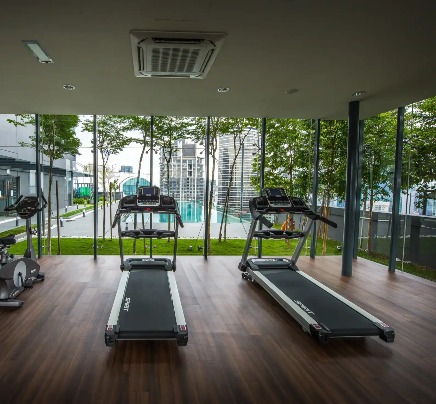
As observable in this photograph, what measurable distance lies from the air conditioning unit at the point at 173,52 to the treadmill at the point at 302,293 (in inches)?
85.7

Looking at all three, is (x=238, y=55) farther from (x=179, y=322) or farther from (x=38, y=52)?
(x=179, y=322)

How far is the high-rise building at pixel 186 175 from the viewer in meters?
6.86

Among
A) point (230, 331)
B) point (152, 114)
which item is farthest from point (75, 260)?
point (230, 331)

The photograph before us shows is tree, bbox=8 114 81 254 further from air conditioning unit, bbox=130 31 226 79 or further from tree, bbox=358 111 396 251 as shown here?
tree, bbox=358 111 396 251

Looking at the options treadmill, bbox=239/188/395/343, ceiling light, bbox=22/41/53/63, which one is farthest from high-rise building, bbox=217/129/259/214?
ceiling light, bbox=22/41/53/63

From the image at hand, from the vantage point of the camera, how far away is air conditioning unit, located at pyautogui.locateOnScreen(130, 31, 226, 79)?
2962 mm

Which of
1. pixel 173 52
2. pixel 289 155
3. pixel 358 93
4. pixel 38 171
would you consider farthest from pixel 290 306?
pixel 38 171

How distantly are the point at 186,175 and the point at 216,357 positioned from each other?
4.59 meters

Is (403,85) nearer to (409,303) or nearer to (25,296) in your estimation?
(409,303)

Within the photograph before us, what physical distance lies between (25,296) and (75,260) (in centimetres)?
200

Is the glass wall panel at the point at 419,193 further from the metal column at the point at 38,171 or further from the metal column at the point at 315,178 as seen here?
the metal column at the point at 38,171

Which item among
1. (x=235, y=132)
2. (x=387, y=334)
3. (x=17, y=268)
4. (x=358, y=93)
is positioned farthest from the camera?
(x=235, y=132)

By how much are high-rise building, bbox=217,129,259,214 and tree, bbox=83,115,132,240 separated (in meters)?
2.08

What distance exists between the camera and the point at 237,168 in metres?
7.71
